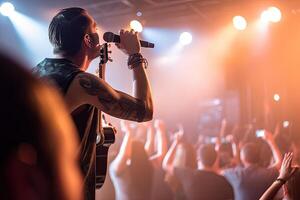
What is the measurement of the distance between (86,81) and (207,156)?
2526 mm

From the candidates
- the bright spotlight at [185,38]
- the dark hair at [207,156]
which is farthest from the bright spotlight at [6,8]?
the dark hair at [207,156]

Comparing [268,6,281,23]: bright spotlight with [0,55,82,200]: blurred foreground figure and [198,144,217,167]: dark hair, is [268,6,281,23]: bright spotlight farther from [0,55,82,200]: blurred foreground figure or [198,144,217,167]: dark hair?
[0,55,82,200]: blurred foreground figure

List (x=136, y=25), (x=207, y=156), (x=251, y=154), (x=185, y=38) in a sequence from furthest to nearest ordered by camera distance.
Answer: (x=185, y=38), (x=136, y=25), (x=207, y=156), (x=251, y=154)

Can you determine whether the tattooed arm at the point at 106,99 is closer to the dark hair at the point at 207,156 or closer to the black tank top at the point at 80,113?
the black tank top at the point at 80,113

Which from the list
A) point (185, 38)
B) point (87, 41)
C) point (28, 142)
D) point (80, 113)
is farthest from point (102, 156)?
point (185, 38)

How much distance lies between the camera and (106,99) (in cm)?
167

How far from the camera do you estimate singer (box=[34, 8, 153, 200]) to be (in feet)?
5.32

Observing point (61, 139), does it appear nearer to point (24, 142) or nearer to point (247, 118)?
point (24, 142)

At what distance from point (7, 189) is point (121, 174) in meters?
3.26

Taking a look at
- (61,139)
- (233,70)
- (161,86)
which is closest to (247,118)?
(233,70)

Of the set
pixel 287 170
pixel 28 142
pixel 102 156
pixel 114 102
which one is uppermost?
pixel 114 102

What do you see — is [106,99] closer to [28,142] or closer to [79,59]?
[79,59]

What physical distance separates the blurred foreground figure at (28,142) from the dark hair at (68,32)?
1.32m

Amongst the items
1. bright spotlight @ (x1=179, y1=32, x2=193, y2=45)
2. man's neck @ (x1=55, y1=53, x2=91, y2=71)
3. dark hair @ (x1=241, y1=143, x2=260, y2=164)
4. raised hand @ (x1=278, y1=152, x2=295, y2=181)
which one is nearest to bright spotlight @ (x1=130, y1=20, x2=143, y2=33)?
bright spotlight @ (x1=179, y1=32, x2=193, y2=45)
